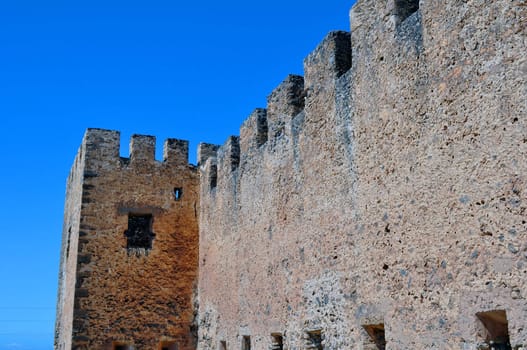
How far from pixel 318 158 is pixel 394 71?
1.74 meters

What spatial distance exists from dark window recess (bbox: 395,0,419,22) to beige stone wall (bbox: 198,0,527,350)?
23mm

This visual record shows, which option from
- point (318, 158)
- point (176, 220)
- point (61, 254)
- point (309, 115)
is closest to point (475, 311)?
point (318, 158)

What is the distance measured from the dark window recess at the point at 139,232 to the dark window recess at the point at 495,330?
8144 millimetres

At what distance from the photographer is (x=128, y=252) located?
11.7 m

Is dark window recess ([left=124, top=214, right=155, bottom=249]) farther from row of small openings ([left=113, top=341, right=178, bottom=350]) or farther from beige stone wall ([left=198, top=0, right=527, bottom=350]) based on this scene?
beige stone wall ([left=198, top=0, right=527, bottom=350])

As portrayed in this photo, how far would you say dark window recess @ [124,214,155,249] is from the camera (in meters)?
11.9

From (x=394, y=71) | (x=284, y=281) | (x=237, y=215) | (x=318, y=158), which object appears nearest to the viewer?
(x=394, y=71)

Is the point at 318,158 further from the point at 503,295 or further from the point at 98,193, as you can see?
the point at 98,193

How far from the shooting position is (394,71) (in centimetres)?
595

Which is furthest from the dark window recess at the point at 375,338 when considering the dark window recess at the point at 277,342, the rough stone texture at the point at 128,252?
the rough stone texture at the point at 128,252

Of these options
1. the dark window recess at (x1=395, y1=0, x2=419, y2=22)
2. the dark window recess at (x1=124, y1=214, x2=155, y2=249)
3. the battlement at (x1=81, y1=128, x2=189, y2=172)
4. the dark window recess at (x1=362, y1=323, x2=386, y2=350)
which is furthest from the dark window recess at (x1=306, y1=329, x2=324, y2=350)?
the battlement at (x1=81, y1=128, x2=189, y2=172)

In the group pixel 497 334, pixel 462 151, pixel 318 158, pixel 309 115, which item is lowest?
pixel 497 334

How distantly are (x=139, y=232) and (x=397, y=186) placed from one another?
7234 millimetres

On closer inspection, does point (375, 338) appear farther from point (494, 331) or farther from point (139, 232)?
point (139, 232)
